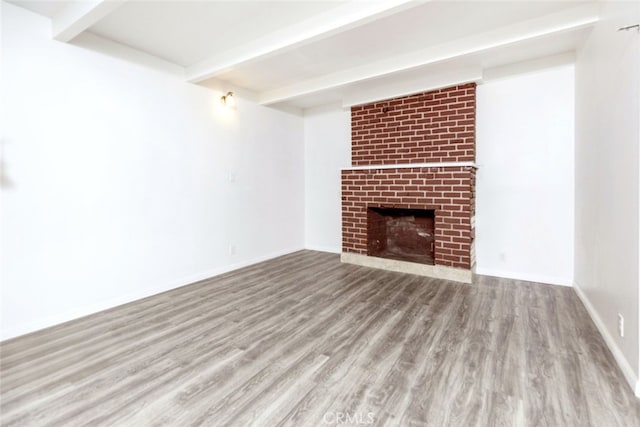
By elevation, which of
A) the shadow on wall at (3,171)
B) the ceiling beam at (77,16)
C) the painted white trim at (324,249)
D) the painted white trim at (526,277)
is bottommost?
the painted white trim at (526,277)

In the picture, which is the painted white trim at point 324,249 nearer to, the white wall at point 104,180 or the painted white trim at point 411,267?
the painted white trim at point 411,267

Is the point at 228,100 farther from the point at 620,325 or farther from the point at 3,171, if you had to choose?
the point at 620,325

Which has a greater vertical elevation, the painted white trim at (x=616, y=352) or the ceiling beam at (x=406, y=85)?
the ceiling beam at (x=406, y=85)

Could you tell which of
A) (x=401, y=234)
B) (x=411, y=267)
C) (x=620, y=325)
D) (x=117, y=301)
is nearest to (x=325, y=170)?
(x=401, y=234)

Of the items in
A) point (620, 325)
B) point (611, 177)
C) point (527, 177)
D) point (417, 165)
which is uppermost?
point (417, 165)

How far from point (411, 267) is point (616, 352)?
2062mm

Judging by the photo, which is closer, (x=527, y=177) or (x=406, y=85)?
(x=527, y=177)

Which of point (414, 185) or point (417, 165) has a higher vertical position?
point (417, 165)

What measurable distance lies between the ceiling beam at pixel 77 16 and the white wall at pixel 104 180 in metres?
0.13

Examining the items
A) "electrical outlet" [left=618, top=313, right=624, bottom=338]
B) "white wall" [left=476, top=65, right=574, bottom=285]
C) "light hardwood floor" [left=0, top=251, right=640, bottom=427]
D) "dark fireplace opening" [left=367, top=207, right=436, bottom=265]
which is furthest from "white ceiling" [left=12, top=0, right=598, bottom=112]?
"light hardwood floor" [left=0, top=251, right=640, bottom=427]

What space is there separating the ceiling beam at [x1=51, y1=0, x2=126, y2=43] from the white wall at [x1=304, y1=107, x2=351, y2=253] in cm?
329

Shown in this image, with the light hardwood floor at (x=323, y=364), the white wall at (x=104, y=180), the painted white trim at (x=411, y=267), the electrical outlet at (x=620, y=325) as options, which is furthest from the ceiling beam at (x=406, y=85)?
the electrical outlet at (x=620, y=325)

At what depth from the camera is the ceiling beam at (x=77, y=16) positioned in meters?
2.01

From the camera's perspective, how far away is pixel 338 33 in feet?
8.05
